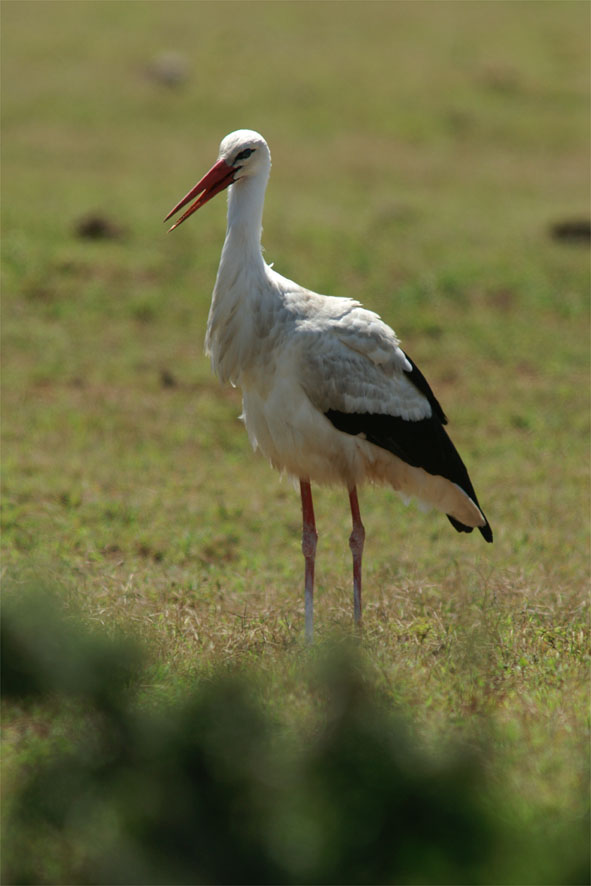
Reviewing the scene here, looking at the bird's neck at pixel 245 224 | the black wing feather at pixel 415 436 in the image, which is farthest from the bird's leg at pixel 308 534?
the bird's neck at pixel 245 224

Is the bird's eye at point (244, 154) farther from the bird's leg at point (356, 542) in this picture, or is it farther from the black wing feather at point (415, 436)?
the bird's leg at point (356, 542)

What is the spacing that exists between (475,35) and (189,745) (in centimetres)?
2125

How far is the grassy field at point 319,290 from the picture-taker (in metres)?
3.90

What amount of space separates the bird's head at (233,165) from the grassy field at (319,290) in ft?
5.40

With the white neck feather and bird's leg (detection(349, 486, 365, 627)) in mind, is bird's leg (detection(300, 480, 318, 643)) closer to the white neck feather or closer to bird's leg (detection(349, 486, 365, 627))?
bird's leg (detection(349, 486, 365, 627))

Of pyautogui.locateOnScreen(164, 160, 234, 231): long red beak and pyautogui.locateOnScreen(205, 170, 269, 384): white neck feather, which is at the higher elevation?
pyautogui.locateOnScreen(164, 160, 234, 231): long red beak

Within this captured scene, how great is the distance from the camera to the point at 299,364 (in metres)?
4.38

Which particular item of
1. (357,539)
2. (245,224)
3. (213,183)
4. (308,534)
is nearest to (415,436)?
(357,539)

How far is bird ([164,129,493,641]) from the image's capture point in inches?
174

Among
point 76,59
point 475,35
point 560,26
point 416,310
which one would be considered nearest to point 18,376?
point 416,310

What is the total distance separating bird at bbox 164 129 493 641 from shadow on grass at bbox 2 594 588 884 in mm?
1793

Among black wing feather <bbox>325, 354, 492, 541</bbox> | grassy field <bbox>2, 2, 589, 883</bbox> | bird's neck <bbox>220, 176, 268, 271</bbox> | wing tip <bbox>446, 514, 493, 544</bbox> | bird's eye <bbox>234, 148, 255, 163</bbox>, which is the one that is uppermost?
bird's eye <bbox>234, 148, 255, 163</bbox>

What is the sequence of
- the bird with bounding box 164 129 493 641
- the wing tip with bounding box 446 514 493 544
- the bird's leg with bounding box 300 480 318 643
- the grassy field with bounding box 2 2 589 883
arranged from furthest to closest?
the wing tip with bounding box 446 514 493 544
the bird's leg with bounding box 300 480 318 643
the bird with bounding box 164 129 493 641
the grassy field with bounding box 2 2 589 883

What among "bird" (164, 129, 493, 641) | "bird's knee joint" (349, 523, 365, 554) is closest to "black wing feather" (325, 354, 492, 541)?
"bird" (164, 129, 493, 641)
